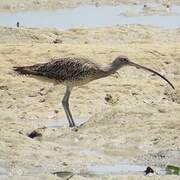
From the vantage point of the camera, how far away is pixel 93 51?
674 inches

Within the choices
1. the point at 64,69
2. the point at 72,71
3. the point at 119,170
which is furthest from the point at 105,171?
the point at 64,69

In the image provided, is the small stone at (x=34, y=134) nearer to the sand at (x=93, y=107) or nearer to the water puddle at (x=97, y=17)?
the sand at (x=93, y=107)

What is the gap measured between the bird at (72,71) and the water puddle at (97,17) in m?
7.73

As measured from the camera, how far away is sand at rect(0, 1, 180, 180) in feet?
33.2

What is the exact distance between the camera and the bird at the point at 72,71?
42.9 feet

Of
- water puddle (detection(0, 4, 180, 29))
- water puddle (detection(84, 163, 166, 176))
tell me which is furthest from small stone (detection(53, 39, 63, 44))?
water puddle (detection(84, 163, 166, 176))

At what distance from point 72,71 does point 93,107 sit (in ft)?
3.39

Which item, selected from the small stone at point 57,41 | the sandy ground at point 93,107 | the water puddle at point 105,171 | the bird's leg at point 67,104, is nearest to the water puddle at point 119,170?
the water puddle at point 105,171

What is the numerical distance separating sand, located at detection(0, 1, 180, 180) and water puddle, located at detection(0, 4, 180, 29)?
1.56 meters

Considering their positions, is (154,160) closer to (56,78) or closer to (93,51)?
(56,78)

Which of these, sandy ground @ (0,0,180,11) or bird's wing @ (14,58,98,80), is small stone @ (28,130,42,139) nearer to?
bird's wing @ (14,58,98,80)

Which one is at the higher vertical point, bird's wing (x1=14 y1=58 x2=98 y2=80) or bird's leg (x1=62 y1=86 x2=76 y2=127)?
bird's wing (x1=14 y1=58 x2=98 y2=80)

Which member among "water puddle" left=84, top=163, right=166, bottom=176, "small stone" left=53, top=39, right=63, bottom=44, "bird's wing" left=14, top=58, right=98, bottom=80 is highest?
"bird's wing" left=14, top=58, right=98, bottom=80

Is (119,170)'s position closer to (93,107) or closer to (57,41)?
(93,107)
